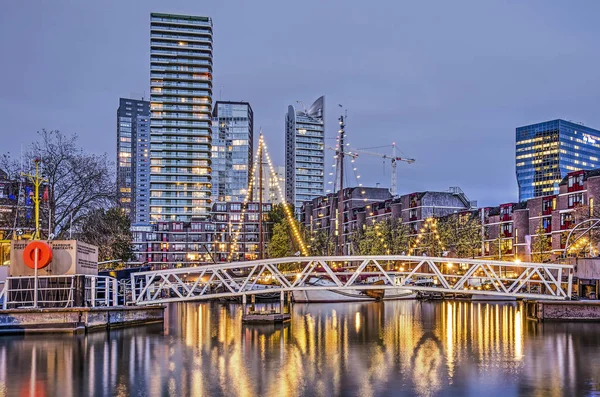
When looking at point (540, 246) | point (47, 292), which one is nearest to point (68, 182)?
point (47, 292)

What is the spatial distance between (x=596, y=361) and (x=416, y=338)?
1021cm

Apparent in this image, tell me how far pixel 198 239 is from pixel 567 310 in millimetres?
121945

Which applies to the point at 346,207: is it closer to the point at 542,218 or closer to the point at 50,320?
the point at 542,218

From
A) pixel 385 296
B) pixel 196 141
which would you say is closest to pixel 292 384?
pixel 385 296

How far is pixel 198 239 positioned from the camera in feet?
513

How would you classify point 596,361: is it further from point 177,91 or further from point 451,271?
point 177,91

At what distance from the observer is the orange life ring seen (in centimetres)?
3359

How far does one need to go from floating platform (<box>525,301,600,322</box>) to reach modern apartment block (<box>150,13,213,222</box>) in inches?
5520

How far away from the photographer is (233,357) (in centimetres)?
2703

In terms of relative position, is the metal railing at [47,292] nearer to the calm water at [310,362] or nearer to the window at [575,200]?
the calm water at [310,362]

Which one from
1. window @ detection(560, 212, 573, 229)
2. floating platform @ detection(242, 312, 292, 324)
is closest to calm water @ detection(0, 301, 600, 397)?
floating platform @ detection(242, 312, 292, 324)

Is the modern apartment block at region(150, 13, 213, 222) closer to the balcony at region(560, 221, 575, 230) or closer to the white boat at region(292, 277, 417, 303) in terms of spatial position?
the white boat at region(292, 277, 417, 303)

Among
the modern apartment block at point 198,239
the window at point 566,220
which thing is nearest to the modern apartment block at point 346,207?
the modern apartment block at point 198,239

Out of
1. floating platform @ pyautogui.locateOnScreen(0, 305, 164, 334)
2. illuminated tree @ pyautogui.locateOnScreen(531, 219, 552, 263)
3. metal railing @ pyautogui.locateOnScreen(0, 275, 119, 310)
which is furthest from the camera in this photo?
illuminated tree @ pyautogui.locateOnScreen(531, 219, 552, 263)
